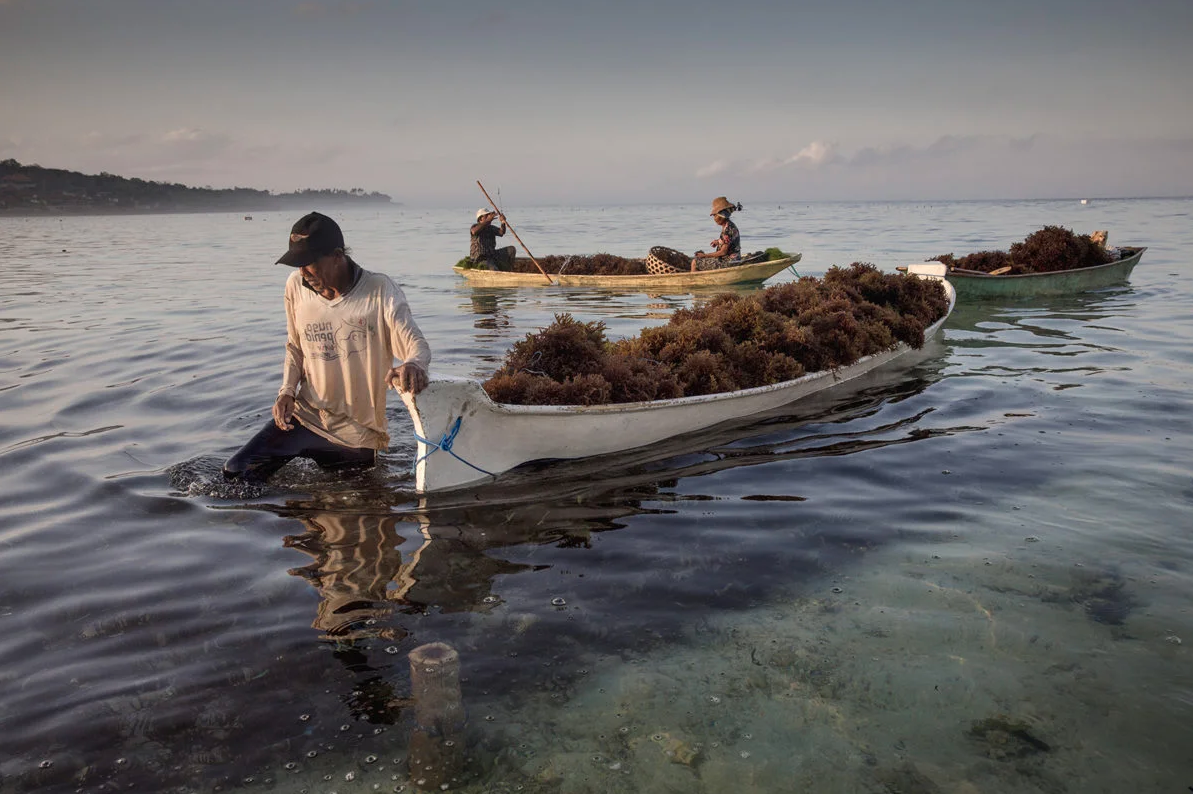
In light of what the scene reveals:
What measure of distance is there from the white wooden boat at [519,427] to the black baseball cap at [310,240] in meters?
1.34

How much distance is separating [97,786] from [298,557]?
2.48 m

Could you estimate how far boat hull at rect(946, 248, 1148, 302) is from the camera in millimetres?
18953

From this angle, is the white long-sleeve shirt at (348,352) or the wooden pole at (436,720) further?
the white long-sleeve shirt at (348,352)

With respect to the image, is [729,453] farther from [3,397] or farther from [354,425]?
[3,397]

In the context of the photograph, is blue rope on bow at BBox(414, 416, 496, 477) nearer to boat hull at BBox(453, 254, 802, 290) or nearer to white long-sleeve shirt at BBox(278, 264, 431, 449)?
white long-sleeve shirt at BBox(278, 264, 431, 449)

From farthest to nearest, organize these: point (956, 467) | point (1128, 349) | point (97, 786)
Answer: point (1128, 349), point (956, 467), point (97, 786)

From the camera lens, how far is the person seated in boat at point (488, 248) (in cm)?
2445

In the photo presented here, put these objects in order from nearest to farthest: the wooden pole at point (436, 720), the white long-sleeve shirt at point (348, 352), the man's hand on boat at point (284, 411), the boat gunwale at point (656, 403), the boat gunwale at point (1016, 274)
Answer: the wooden pole at point (436, 720) < the white long-sleeve shirt at point (348, 352) < the man's hand on boat at point (284, 411) < the boat gunwale at point (656, 403) < the boat gunwale at point (1016, 274)

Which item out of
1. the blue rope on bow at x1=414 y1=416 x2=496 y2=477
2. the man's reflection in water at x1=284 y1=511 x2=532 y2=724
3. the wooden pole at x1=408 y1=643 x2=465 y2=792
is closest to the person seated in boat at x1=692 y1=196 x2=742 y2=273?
the blue rope on bow at x1=414 y1=416 x2=496 y2=477

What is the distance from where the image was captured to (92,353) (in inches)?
588

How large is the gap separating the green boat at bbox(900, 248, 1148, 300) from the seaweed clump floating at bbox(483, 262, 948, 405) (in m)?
6.27

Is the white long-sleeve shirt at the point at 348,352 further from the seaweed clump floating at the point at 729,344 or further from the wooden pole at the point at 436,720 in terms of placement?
the wooden pole at the point at 436,720

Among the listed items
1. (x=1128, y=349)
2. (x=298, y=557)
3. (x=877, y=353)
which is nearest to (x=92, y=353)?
(x=298, y=557)

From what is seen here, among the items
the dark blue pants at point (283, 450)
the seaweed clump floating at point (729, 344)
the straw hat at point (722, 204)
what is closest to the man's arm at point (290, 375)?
the dark blue pants at point (283, 450)
